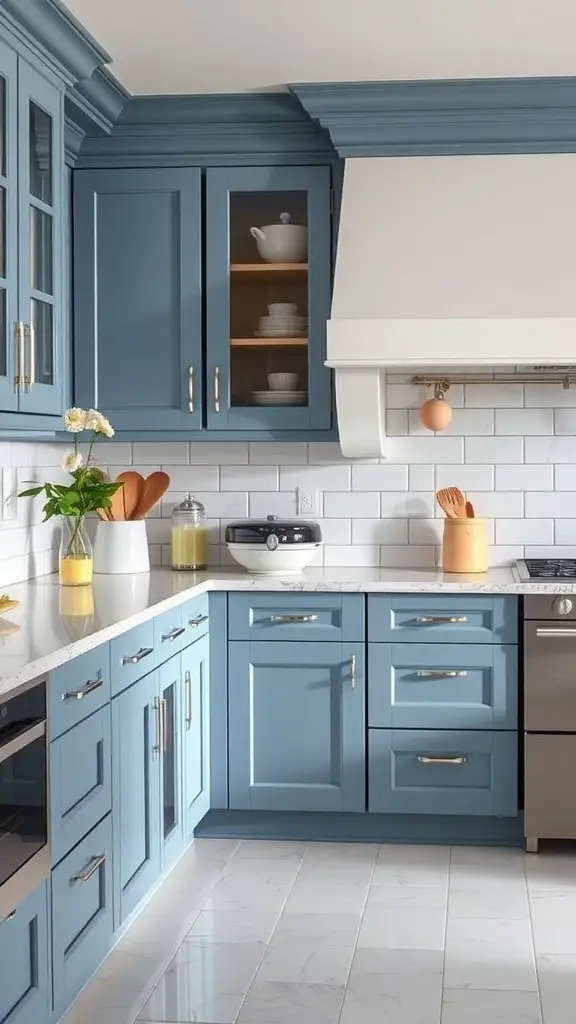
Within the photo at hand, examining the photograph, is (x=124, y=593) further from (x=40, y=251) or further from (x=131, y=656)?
(x=40, y=251)

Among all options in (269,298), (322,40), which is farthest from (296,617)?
(322,40)

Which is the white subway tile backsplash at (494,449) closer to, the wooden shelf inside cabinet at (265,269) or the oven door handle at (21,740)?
the wooden shelf inside cabinet at (265,269)

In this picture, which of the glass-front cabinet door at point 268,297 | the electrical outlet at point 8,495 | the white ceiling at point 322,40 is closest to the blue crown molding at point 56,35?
the white ceiling at point 322,40

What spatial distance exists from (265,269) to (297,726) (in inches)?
60.6

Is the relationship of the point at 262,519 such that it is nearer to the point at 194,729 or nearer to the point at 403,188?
the point at 194,729

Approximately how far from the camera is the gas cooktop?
4.08 m

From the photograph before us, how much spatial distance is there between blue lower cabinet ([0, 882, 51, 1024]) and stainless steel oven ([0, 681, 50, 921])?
0.04 m

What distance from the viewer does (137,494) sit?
175 inches

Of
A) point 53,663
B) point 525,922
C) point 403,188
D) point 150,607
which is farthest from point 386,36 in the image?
point 525,922

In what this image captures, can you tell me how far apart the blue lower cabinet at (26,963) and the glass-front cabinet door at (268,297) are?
2.17 metres

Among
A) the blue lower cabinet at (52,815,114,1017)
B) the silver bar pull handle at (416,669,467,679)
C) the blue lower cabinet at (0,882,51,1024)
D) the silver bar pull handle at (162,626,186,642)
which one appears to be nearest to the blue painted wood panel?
the silver bar pull handle at (162,626,186,642)

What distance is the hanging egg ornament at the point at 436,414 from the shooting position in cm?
444

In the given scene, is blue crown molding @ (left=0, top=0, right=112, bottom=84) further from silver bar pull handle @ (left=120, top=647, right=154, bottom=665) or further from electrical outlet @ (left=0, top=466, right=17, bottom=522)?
silver bar pull handle @ (left=120, top=647, right=154, bottom=665)

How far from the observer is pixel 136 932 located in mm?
3332
